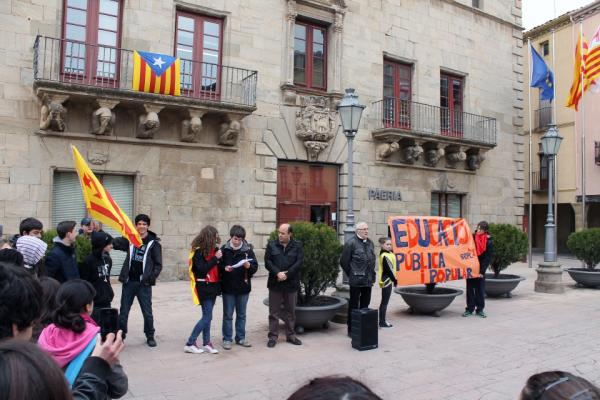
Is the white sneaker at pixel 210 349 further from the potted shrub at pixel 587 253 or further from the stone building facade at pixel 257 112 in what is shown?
the potted shrub at pixel 587 253

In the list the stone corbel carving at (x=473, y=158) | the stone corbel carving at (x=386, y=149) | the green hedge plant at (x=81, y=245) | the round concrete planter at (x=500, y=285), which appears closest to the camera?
the green hedge plant at (x=81, y=245)

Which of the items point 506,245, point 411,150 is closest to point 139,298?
point 506,245

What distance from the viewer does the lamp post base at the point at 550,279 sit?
42.7ft

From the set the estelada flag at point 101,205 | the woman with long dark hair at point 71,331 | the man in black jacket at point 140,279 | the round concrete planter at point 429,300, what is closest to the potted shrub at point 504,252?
the round concrete planter at point 429,300

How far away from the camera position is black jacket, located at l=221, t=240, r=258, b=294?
7.41 m

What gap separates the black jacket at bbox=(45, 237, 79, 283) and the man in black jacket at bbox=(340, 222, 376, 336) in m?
4.13

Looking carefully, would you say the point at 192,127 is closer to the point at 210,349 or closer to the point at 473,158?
the point at 210,349

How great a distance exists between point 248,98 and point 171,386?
10743 millimetres

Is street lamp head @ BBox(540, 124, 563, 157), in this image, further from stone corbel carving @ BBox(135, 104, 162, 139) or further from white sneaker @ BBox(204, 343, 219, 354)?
white sneaker @ BBox(204, 343, 219, 354)

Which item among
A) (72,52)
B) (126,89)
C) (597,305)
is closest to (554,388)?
(597,305)


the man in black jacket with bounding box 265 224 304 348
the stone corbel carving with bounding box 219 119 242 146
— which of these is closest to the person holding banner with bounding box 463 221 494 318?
the man in black jacket with bounding box 265 224 304 348

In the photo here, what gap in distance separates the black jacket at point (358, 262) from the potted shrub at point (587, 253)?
8522 millimetres

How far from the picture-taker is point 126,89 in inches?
507

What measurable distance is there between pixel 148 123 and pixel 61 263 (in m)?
7.61
